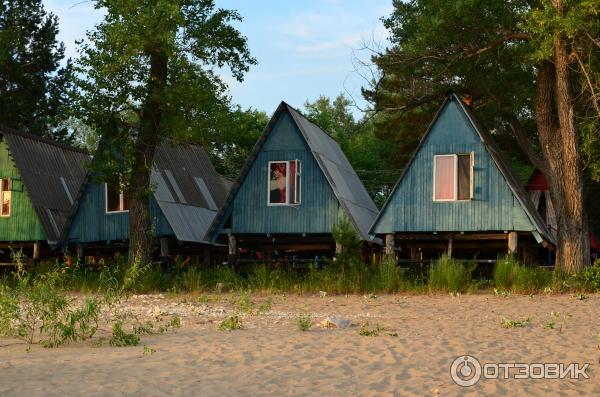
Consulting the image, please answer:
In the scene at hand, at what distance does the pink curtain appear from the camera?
32.1 meters

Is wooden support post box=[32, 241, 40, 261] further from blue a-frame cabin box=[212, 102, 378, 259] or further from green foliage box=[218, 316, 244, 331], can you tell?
green foliage box=[218, 316, 244, 331]

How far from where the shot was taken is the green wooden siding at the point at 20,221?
39.2 metres

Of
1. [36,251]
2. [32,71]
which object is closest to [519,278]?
[36,251]

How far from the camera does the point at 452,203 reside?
105 feet

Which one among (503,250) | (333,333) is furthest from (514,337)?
(503,250)

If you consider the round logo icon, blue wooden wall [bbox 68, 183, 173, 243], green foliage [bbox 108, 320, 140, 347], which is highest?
blue wooden wall [bbox 68, 183, 173, 243]

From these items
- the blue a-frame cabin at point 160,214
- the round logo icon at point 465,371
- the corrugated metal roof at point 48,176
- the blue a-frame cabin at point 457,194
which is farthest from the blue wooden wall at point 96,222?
the round logo icon at point 465,371

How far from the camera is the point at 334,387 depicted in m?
12.1

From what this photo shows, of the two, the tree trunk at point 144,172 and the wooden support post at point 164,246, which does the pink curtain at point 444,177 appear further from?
the wooden support post at point 164,246

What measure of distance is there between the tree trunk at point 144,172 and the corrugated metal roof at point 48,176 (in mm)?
6308

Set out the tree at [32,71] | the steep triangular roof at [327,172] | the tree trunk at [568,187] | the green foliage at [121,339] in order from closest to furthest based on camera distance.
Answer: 1. the green foliage at [121,339]
2. the tree trunk at [568,187]
3. the steep triangular roof at [327,172]
4. the tree at [32,71]

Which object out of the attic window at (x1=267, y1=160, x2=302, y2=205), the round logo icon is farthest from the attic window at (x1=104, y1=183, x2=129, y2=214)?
the round logo icon

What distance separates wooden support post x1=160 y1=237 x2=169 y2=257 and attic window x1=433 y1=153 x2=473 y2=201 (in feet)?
34.8

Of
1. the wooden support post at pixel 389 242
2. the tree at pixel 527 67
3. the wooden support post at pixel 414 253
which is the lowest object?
the wooden support post at pixel 414 253
